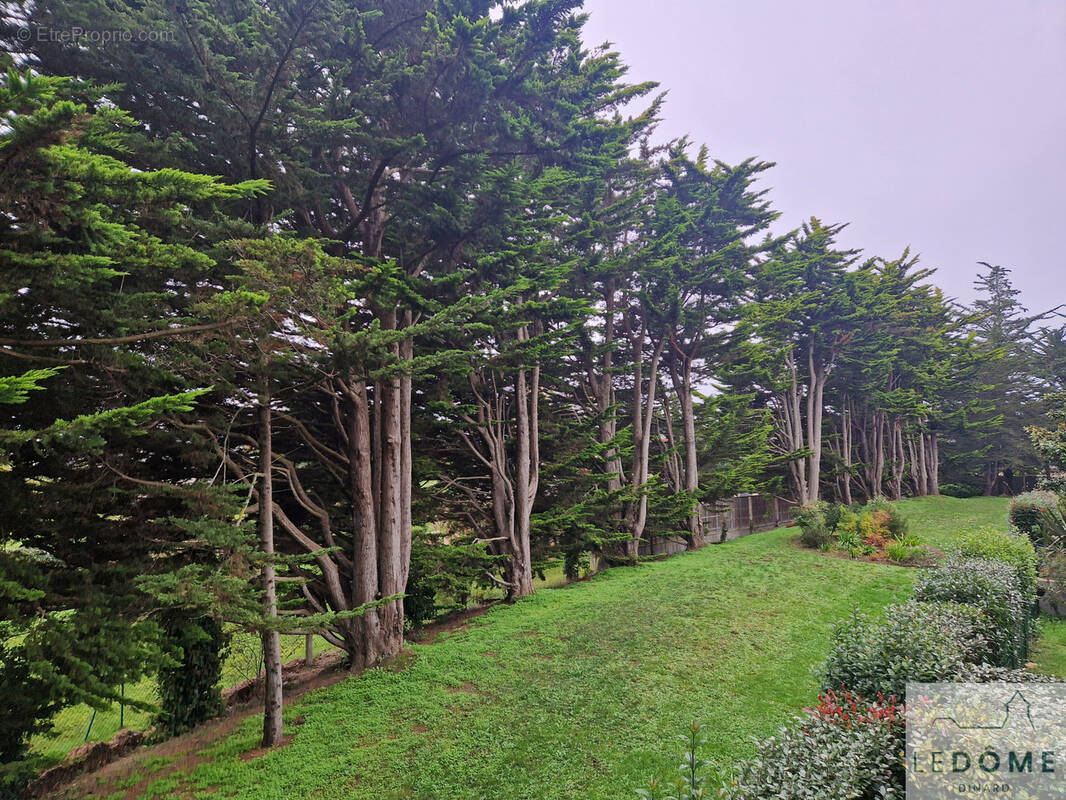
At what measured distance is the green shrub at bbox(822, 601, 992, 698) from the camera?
378cm

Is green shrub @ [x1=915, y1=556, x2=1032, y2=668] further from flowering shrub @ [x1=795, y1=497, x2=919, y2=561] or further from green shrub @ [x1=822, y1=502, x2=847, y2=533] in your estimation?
green shrub @ [x1=822, y1=502, x2=847, y2=533]

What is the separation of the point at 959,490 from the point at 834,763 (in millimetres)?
36057

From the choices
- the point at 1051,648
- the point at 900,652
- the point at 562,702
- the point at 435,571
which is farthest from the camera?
the point at 435,571

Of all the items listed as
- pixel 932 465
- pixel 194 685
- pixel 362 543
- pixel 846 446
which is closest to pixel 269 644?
pixel 362 543

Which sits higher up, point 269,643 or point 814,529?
point 269,643

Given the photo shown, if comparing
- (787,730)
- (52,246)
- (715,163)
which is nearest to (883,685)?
(787,730)

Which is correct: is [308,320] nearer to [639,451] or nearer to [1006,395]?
[639,451]

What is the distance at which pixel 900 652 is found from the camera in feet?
13.4

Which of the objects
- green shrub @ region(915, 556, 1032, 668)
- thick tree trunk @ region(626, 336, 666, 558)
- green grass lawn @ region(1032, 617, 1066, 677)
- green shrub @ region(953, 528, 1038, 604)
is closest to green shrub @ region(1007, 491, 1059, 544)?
green shrub @ region(953, 528, 1038, 604)

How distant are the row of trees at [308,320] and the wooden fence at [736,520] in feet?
4.16

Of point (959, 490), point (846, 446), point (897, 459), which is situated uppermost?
point (846, 446)

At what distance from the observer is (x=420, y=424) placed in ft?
35.6

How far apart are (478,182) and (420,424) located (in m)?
5.29

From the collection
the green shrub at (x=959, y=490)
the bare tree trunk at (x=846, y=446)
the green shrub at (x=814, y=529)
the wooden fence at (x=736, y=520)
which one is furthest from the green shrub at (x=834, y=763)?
the green shrub at (x=959, y=490)
